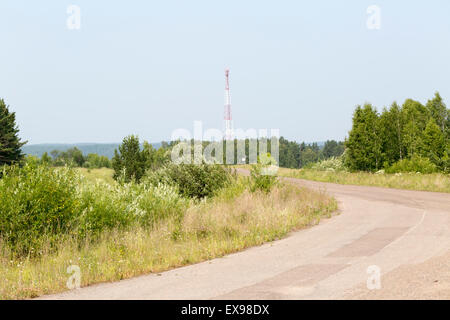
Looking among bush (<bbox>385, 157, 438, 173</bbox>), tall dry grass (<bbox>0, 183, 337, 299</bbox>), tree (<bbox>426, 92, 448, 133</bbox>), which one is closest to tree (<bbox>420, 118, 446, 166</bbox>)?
bush (<bbox>385, 157, 438, 173</bbox>)

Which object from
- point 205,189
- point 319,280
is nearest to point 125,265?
point 319,280

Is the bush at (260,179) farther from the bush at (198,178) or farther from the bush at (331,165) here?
the bush at (331,165)

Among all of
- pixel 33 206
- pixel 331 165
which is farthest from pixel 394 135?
pixel 33 206

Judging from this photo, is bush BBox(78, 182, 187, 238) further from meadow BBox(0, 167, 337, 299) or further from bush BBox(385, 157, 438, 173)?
bush BBox(385, 157, 438, 173)

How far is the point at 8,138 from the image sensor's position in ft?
208

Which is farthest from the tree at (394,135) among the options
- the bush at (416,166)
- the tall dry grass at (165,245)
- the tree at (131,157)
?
the tall dry grass at (165,245)

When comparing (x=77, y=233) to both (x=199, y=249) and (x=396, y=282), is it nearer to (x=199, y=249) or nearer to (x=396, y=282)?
(x=199, y=249)

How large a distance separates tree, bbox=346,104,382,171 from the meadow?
41123 mm

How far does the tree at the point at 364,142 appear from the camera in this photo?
54.2 m

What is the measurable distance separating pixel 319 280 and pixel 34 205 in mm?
7450

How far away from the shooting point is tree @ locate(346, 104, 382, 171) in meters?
54.2

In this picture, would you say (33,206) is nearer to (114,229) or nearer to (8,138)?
(114,229)

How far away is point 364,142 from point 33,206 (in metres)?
49.4

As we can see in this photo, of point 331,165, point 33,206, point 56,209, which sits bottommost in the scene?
point 331,165
